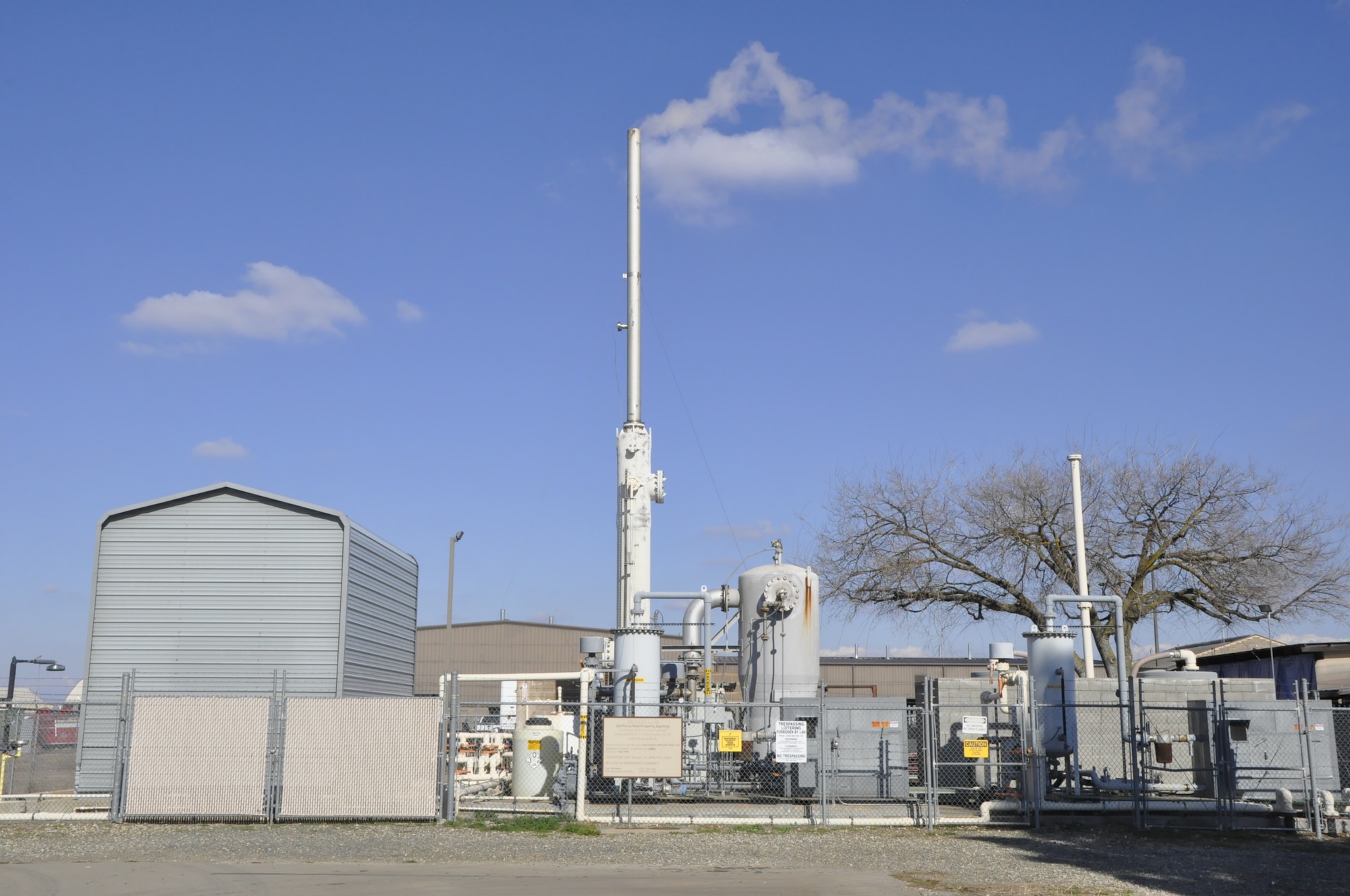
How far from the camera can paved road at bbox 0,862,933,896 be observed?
1231 centimetres

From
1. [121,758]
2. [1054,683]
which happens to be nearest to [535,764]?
[121,758]

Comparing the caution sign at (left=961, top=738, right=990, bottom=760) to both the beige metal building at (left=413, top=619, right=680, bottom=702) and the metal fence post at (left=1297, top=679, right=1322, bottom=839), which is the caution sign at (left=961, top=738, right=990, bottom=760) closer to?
the metal fence post at (left=1297, top=679, right=1322, bottom=839)

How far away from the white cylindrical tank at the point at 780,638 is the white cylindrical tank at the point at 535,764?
447 cm

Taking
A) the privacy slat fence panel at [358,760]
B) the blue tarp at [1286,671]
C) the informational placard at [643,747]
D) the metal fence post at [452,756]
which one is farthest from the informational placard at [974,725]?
the blue tarp at [1286,671]

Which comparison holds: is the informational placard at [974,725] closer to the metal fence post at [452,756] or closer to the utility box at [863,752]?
the utility box at [863,752]

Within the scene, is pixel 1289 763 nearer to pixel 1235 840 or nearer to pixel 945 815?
pixel 1235 840

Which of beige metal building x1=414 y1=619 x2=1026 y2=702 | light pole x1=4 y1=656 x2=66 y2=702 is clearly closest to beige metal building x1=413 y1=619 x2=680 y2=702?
beige metal building x1=414 y1=619 x2=1026 y2=702

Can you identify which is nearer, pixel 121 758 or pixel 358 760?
pixel 358 760

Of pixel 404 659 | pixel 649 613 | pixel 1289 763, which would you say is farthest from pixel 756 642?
pixel 1289 763

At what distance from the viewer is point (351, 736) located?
17281 mm

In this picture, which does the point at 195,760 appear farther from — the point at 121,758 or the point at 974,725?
the point at 974,725

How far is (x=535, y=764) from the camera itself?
2081cm

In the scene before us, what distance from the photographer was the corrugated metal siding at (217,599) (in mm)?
20500

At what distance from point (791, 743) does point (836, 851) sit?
2985 millimetres
